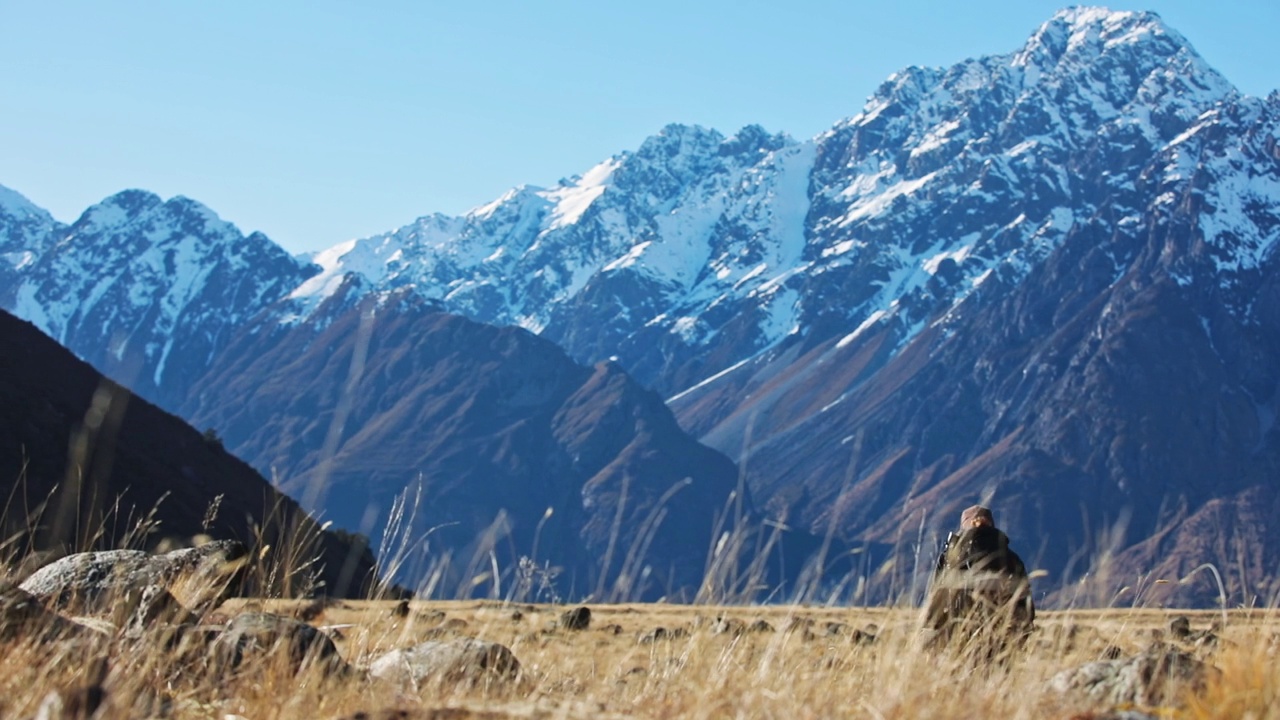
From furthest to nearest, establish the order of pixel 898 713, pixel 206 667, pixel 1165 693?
pixel 206 667, pixel 1165 693, pixel 898 713

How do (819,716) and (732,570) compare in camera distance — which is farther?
(732,570)

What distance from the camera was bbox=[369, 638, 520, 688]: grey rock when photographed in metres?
6.86

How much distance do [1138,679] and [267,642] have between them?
420cm

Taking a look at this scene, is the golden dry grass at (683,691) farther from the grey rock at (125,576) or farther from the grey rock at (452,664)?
the grey rock at (125,576)

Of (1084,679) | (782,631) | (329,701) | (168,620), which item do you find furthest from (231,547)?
(1084,679)

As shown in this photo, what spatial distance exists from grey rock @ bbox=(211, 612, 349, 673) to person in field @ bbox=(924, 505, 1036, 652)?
3.32m

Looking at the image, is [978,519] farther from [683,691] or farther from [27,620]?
[27,620]

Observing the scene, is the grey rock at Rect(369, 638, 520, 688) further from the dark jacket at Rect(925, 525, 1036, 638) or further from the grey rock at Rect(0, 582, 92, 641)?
the dark jacket at Rect(925, 525, 1036, 638)

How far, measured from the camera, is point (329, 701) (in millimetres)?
5609

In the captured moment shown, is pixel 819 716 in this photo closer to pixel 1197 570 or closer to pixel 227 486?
pixel 1197 570

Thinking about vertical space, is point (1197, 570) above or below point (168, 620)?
above

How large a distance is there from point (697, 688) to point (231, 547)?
6.60m

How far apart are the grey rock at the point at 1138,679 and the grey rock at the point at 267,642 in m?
3.38

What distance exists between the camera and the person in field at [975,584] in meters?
7.77
